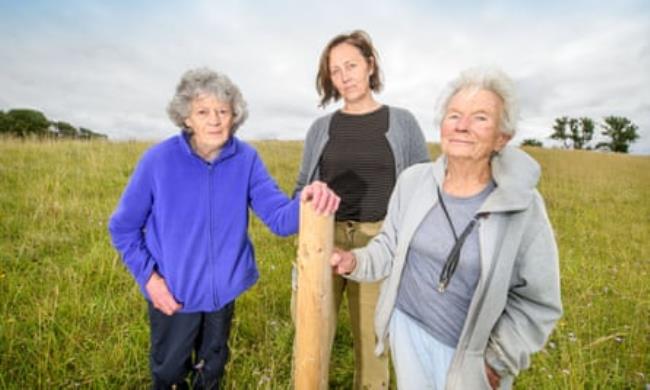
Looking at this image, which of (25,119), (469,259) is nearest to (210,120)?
(469,259)

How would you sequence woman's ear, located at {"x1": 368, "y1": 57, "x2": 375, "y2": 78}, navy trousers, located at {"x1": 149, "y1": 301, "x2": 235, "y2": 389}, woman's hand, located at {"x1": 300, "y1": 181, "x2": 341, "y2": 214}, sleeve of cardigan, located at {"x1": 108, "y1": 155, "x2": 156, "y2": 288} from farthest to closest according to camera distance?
1. woman's ear, located at {"x1": 368, "y1": 57, "x2": 375, "y2": 78}
2. navy trousers, located at {"x1": 149, "y1": 301, "x2": 235, "y2": 389}
3. sleeve of cardigan, located at {"x1": 108, "y1": 155, "x2": 156, "y2": 288}
4. woman's hand, located at {"x1": 300, "y1": 181, "x2": 341, "y2": 214}

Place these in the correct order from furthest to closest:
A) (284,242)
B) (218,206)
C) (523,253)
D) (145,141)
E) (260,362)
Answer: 1. (145,141)
2. (284,242)
3. (260,362)
4. (218,206)
5. (523,253)

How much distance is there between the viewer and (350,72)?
2.62m

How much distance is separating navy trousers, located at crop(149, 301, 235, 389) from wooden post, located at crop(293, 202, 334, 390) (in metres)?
0.86

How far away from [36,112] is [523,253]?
62.1m

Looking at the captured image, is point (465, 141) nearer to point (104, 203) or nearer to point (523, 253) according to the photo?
point (523, 253)

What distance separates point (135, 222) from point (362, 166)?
1.45 metres

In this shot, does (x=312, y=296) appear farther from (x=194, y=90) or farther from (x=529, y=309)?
(x=194, y=90)

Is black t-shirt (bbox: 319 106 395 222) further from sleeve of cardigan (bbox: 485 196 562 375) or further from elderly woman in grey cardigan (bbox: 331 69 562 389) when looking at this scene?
sleeve of cardigan (bbox: 485 196 562 375)

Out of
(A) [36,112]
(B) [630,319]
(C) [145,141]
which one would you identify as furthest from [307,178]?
(A) [36,112]

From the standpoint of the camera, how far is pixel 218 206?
222 centimetres

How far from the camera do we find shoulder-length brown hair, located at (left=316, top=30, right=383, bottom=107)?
268 cm

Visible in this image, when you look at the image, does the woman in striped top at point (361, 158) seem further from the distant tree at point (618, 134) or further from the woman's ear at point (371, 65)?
the distant tree at point (618, 134)

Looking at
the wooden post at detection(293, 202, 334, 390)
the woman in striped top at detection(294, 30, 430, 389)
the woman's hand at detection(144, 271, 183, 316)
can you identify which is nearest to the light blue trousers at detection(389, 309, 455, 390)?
the wooden post at detection(293, 202, 334, 390)
